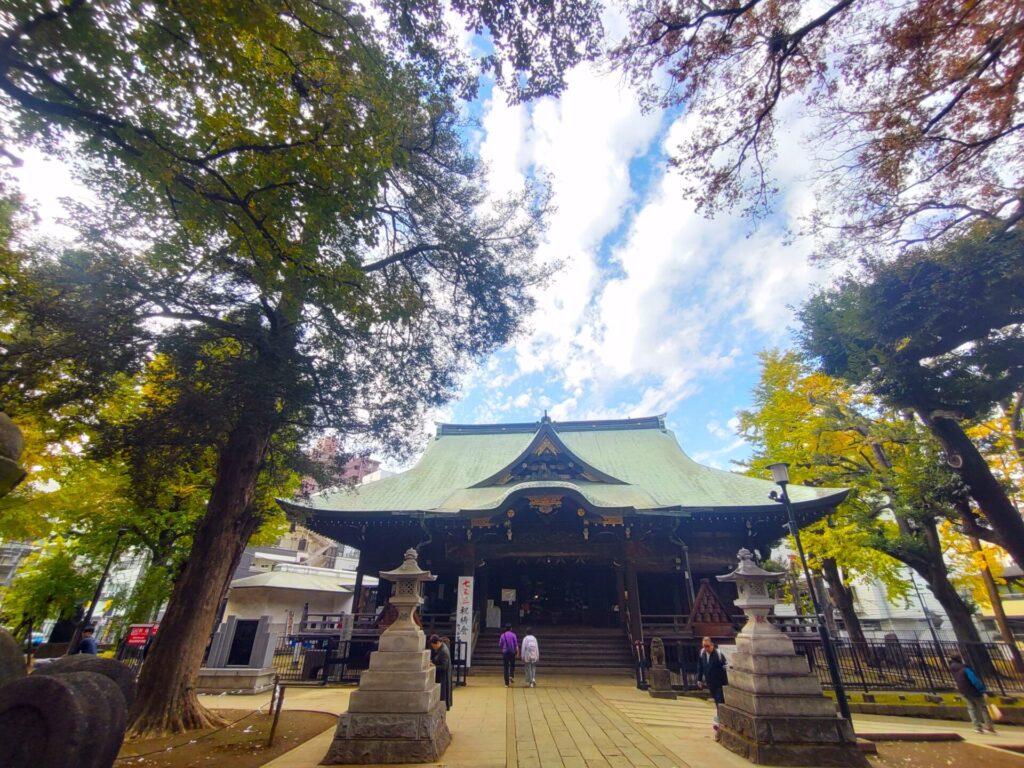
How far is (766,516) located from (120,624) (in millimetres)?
22231

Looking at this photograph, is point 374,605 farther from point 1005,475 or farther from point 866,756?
point 1005,475

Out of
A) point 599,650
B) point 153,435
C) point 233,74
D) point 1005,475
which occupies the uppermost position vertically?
point 233,74

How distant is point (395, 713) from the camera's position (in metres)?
5.64

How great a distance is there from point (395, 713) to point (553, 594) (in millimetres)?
11395

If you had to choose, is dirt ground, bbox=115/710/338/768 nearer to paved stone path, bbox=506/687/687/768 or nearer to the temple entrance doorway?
paved stone path, bbox=506/687/687/768

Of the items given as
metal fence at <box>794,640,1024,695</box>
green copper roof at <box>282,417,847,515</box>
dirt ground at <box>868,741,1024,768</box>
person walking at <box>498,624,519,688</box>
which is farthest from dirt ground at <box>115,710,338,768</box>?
metal fence at <box>794,640,1024,695</box>

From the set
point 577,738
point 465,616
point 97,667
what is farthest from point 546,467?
point 97,667

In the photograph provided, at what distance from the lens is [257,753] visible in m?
6.10

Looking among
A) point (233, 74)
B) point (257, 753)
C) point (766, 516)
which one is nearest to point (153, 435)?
point (257, 753)

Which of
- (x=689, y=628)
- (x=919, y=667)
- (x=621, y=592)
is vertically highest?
(x=621, y=592)

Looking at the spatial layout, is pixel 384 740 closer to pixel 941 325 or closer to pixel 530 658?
pixel 530 658

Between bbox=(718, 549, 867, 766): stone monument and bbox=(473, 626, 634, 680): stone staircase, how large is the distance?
659 cm

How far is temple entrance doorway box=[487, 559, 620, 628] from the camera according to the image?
15312 millimetres

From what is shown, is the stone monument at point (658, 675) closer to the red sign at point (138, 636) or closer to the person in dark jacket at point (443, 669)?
the person in dark jacket at point (443, 669)
